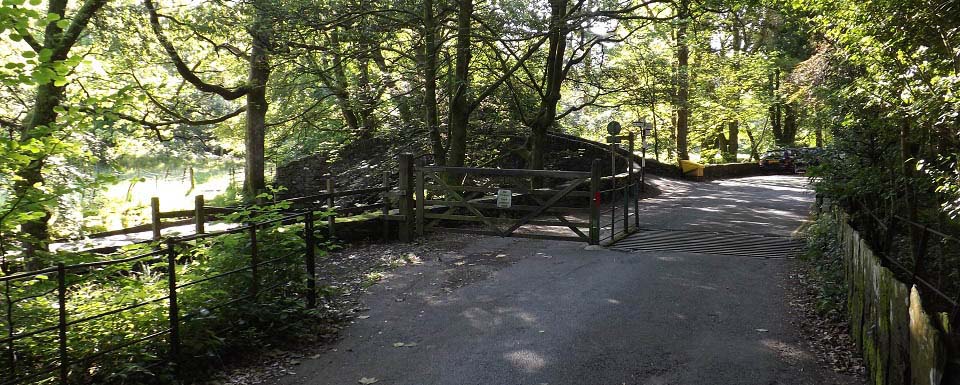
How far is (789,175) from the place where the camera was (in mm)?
39375

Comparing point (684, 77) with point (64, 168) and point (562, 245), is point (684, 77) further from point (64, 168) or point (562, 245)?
point (64, 168)

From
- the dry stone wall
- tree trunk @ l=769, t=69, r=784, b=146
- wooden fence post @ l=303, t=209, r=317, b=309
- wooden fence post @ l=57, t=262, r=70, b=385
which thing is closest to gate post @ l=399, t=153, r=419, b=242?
wooden fence post @ l=303, t=209, r=317, b=309

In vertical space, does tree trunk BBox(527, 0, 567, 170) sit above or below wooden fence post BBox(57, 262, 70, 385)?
above

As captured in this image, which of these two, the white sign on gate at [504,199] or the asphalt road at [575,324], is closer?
the asphalt road at [575,324]

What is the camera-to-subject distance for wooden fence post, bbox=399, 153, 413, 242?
1327 cm

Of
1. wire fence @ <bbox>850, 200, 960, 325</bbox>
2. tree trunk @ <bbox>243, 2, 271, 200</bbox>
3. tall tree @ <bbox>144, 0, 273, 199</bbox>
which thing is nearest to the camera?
wire fence @ <bbox>850, 200, 960, 325</bbox>

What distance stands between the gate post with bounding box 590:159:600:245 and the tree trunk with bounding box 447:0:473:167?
4749mm

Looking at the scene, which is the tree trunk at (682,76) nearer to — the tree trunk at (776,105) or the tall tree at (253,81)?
the tree trunk at (776,105)

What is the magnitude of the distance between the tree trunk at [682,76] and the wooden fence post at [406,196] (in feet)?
22.4

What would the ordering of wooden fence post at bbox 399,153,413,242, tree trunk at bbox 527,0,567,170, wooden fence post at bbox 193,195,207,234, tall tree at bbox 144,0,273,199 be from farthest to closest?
tree trunk at bbox 527,0,567,170 < tall tree at bbox 144,0,273,199 < wooden fence post at bbox 399,153,413,242 < wooden fence post at bbox 193,195,207,234

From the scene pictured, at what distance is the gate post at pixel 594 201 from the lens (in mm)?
12117

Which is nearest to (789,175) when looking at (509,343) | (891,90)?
(891,90)

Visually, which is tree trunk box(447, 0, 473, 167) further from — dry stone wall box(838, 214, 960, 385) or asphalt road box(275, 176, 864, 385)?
dry stone wall box(838, 214, 960, 385)

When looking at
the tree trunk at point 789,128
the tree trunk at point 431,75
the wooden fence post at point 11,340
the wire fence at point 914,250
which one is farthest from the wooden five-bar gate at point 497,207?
the tree trunk at point 789,128
